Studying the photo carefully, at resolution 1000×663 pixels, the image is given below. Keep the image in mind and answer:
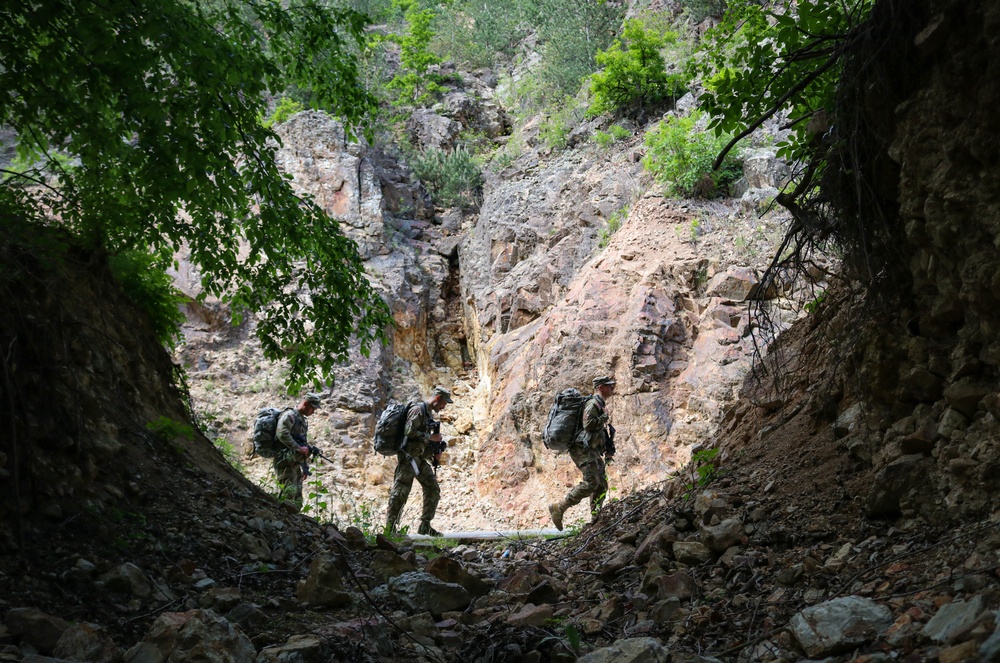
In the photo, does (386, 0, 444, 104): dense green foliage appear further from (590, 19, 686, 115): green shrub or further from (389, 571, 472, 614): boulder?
(389, 571, 472, 614): boulder

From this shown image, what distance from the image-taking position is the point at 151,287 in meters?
6.78

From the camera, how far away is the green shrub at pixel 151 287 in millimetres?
6457

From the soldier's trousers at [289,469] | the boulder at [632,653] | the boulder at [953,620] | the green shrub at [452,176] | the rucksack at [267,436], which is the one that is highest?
the green shrub at [452,176]

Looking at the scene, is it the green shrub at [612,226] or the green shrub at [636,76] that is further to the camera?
the green shrub at [636,76]

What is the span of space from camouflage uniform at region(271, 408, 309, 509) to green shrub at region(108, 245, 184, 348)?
126 inches

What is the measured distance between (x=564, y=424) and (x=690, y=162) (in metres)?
7.34

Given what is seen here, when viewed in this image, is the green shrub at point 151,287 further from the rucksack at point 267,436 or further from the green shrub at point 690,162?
the green shrub at point 690,162

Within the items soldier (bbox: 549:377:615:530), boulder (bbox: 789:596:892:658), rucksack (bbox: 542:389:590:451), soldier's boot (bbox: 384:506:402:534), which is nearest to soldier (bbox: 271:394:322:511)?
soldier's boot (bbox: 384:506:402:534)

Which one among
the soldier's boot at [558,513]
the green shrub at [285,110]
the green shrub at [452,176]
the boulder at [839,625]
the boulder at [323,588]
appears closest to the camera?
the boulder at [839,625]

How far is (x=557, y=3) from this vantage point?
22.5 metres

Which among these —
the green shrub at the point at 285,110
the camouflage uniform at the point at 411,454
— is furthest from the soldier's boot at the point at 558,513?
the green shrub at the point at 285,110

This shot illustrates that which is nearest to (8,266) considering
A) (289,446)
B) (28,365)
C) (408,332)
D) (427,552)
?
(28,365)

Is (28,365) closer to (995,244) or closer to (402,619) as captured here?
(402,619)

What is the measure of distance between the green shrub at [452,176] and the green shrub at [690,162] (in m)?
7.69
